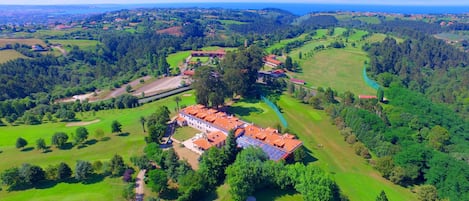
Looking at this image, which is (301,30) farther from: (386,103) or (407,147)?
(407,147)

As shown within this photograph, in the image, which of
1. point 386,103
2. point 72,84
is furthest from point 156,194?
point 72,84

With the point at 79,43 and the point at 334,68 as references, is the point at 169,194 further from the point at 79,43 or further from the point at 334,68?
the point at 79,43

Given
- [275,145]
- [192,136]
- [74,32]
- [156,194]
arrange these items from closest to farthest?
[156,194] < [275,145] < [192,136] < [74,32]

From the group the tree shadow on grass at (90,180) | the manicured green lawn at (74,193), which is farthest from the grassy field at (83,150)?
the tree shadow on grass at (90,180)

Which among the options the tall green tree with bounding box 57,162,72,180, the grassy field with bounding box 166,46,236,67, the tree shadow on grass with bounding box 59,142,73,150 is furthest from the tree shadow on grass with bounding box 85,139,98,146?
the grassy field with bounding box 166,46,236,67

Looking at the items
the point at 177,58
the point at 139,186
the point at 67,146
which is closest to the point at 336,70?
the point at 177,58

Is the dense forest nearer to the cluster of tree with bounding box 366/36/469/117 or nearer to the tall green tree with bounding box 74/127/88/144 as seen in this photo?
the cluster of tree with bounding box 366/36/469/117
